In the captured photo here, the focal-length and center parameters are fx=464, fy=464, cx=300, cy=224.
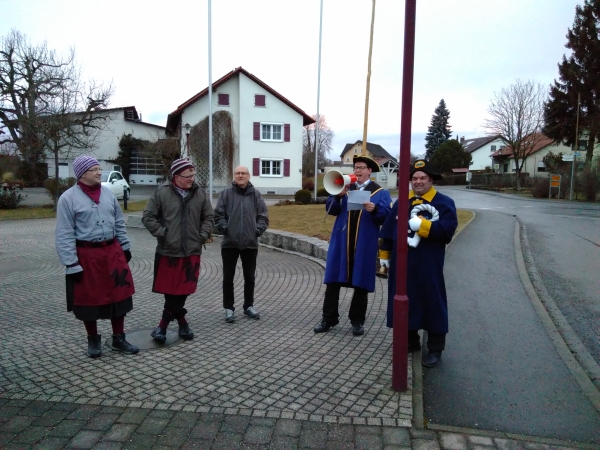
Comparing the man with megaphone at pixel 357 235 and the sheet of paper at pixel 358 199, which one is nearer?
the sheet of paper at pixel 358 199

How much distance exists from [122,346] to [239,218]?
189 centimetres

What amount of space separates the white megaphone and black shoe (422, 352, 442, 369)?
182cm

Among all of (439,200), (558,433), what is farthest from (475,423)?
(439,200)

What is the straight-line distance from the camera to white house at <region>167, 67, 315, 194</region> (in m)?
35.5

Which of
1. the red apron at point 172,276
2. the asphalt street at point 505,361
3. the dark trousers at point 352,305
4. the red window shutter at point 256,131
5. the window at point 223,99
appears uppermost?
the window at point 223,99

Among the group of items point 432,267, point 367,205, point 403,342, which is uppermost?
point 367,205

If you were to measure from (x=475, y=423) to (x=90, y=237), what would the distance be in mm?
3480

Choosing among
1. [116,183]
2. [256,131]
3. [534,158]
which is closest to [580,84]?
[534,158]

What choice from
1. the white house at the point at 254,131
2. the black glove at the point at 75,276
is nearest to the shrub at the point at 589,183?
the white house at the point at 254,131

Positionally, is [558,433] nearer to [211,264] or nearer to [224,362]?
[224,362]

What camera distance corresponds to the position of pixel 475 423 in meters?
3.27

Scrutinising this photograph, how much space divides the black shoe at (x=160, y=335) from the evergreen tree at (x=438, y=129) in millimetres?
85244

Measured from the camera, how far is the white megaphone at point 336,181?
4.75 meters

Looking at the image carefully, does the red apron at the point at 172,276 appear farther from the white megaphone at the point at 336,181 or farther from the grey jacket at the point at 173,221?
the white megaphone at the point at 336,181
